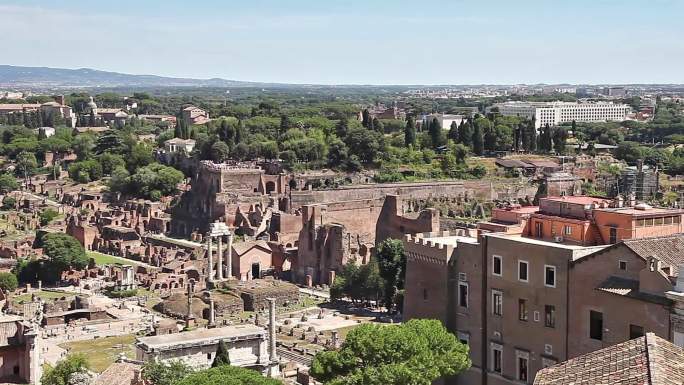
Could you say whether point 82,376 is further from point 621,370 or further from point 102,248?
point 102,248

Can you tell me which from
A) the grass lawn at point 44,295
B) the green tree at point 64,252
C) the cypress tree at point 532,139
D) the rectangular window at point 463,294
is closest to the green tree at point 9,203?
the green tree at point 64,252

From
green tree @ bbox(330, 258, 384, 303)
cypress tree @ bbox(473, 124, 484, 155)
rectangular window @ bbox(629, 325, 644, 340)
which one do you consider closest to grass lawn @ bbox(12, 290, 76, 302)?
green tree @ bbox(330, 258, 384, 303)

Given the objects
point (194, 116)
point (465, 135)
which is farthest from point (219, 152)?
point (194, 116)

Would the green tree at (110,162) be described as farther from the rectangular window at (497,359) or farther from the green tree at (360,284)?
the rectangular window at (497,359)

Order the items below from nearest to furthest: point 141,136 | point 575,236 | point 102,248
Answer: point 575,236 < point 102,248 < point 141,136

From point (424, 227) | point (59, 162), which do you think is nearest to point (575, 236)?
point (424, 227)

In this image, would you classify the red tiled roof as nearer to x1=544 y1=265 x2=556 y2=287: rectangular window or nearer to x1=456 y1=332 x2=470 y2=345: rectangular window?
x1=544 y1=265 x2=556 y2=287: rectangular window
